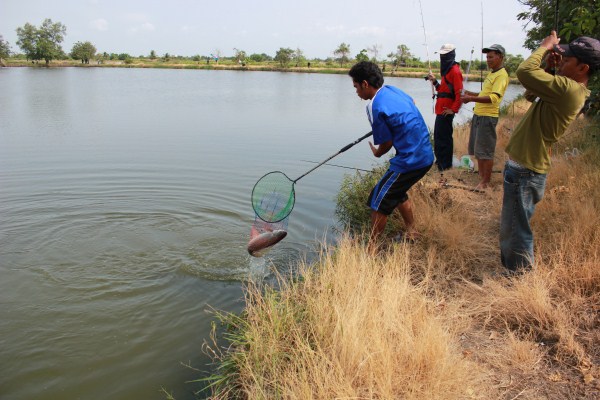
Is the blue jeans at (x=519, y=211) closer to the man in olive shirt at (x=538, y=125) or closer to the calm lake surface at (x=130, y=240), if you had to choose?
the man in olive shirt at (x=538, y=125)

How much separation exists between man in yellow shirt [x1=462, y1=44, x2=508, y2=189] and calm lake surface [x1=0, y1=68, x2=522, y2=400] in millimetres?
2628

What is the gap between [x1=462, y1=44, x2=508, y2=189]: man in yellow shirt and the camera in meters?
6.75

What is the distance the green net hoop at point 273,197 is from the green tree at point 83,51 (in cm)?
9673

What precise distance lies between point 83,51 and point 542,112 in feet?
334

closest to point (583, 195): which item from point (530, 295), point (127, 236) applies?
point (530, 295)

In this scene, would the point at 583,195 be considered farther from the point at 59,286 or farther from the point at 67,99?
the point at 67,99

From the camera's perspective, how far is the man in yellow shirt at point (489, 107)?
6750mm

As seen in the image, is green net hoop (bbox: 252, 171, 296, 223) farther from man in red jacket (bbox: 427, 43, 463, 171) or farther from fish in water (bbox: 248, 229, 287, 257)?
man in red jacket (bbox: 427, 43, 463, 171)

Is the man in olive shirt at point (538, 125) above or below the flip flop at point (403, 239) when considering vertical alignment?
above

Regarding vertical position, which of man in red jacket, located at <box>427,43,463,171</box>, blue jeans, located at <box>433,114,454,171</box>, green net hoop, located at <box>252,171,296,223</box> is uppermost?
man in red jacket, located at <box>427,43,463,171</box>

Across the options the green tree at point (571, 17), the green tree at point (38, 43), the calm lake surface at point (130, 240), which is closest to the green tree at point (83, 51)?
the green tree at point (38, 43)

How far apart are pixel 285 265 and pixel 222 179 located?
4453mm

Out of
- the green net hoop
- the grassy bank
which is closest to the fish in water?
the green net hoop

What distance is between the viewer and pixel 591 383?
2.96m
